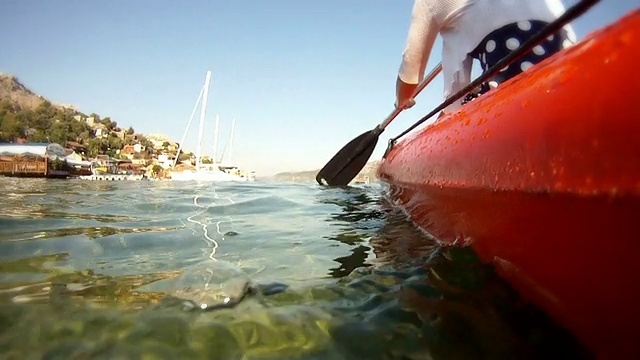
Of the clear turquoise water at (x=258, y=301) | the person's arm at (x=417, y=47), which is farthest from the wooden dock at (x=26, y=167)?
the person's arm at (x=417, y=47)

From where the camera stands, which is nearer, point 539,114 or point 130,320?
point 539,114

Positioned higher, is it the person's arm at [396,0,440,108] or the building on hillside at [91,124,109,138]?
the building on hillside at [91,124,109,138]

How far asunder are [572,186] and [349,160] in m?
6.55

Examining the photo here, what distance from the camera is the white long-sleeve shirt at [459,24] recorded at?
2.57m

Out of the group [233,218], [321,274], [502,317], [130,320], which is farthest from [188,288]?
[233,218]

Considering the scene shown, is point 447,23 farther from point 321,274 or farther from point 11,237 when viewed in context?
point 11,237

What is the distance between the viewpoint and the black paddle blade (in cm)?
692

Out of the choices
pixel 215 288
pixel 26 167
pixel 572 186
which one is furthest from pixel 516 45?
pixel 26 167

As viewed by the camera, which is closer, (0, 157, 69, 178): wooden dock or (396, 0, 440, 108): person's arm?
(396, 0, 440, 108): person's arm

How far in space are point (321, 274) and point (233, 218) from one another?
7.58 ft

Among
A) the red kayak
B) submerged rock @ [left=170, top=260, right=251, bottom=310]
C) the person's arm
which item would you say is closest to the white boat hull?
the person's arm

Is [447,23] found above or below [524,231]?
above

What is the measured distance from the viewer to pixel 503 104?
1.53 m

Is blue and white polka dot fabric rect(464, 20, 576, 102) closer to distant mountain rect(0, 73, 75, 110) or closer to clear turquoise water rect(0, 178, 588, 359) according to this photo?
clear turquoise water rect(0, 178, 588, 359)
